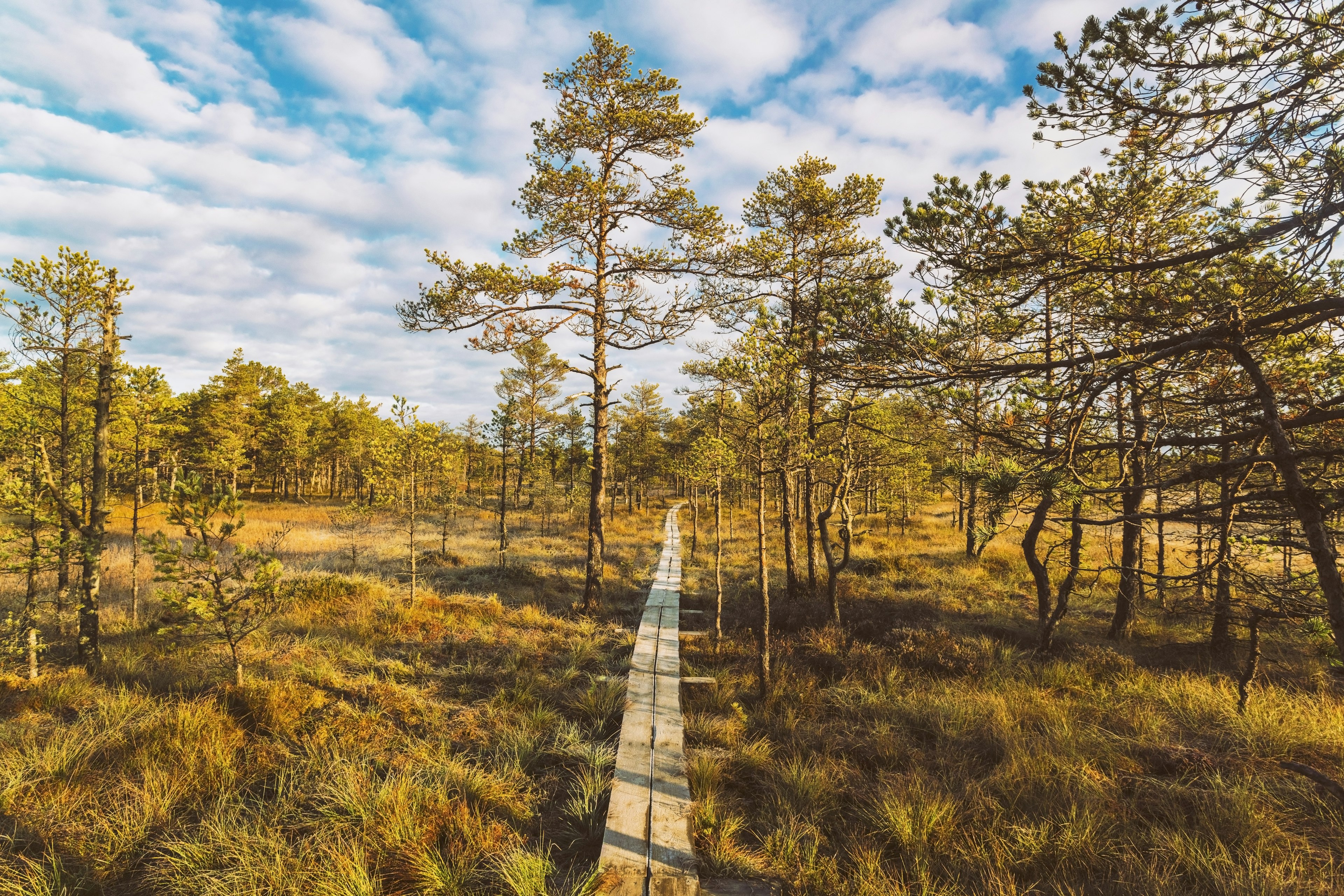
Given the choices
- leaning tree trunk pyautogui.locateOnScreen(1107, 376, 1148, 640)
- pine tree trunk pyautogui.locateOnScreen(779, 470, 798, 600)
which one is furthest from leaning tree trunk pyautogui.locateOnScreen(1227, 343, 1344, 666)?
pine tree trunk pyautogui.locateOnScreen(779, 470, 798, 600)

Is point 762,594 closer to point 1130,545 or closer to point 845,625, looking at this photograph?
point 845,625

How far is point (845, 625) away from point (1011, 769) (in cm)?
594

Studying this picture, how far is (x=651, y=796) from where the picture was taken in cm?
523

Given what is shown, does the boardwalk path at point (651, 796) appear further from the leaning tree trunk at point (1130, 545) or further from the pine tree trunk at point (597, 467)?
the leaning tree trunk at point (1130, 545)

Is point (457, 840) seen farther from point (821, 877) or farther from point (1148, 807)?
point (1148, 807)

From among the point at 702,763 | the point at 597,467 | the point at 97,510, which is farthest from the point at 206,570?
the point at 597,467

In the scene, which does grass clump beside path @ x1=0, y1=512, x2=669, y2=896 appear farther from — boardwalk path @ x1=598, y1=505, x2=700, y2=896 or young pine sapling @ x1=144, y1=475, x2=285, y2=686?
young pine sapling @ x1=144, y1=475, x2=285, y2=686

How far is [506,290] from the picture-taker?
10547 millimetres

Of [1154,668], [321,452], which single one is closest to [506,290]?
[1154,668]

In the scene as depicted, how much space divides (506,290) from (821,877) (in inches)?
423

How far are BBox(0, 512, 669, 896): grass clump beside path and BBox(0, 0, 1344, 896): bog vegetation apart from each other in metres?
0.04

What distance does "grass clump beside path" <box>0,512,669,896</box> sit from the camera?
381 centimetres

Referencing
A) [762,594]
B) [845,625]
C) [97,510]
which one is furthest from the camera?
[845,625]

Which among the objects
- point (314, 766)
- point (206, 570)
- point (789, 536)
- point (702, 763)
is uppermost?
point (206, 570)
